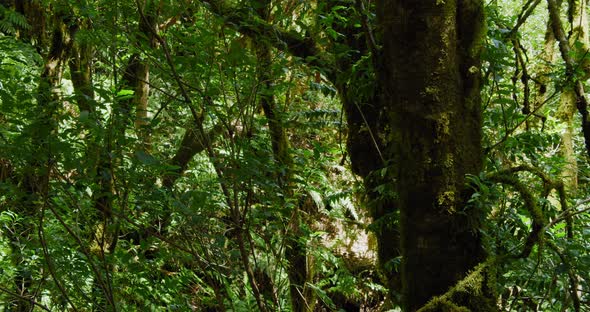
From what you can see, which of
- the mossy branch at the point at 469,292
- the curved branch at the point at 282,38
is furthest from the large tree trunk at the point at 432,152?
the curved branch at the point at 282,38

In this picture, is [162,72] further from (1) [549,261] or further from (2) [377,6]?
(1) [549,261]

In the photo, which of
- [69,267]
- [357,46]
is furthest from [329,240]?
[69,267]

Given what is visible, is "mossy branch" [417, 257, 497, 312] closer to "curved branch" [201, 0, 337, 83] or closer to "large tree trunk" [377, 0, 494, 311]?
"large tree trunk" [377, 0, 494, 311]

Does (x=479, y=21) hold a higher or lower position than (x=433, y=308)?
higher

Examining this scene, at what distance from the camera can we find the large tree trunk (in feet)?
5.44

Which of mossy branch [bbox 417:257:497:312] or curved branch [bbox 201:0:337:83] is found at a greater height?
curved branch [bbox 201:0:337:83]

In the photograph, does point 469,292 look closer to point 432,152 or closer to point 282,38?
point 432,152

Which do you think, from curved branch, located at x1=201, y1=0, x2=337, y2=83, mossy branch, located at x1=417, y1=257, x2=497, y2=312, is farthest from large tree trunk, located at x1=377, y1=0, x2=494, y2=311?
curved branch, located at x1=201, y1=0, x2=337, y2=83

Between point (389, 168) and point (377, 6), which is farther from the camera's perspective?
point (389, 168)

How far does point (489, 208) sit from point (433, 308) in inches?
15.5

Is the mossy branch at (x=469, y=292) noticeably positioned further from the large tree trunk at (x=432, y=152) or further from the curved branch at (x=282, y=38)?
the curved branch at (x=282, y=38)

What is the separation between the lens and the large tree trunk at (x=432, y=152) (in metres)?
1.66

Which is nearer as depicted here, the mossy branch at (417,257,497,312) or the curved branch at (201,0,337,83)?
the mossy branch at (417,257,497,312)

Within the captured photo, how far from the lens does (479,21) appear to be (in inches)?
71.8
